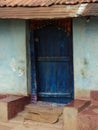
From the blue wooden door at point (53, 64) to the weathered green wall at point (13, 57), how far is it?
1.21 ft

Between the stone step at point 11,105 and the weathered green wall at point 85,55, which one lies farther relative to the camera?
the stone step at point 11,105

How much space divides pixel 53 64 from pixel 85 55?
1067 millimetres

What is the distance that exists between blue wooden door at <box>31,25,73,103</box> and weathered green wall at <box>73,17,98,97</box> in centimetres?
47

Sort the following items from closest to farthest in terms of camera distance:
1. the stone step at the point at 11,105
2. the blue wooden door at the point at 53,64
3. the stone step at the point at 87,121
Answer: the stone step at the point at 87,121
the stone step at the point at 11,105
the blue wooden door at the point at 53,64

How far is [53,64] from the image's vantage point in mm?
8906

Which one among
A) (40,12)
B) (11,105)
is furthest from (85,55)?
(11,105)

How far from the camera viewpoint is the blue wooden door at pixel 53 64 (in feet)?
28.7

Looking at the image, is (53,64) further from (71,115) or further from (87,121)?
(87,121)

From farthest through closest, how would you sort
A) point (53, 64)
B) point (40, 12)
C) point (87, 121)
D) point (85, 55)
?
point (53, 64) → point (85, 55) → point (40, 12) → point (87, 121)

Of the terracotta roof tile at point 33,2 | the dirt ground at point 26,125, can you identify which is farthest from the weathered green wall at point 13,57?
the dirt ground at point 26,125

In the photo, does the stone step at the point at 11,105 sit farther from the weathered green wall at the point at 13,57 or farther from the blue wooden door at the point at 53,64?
the blue wooden door at the point at 53,64

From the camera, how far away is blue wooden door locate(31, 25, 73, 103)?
8.75m

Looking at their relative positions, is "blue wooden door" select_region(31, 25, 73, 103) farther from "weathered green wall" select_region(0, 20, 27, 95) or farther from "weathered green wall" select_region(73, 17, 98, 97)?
"weathered green wall" select_region(73, 17, 98, 97)

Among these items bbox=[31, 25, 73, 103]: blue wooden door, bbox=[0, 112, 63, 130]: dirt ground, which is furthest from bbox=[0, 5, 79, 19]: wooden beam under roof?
bbox=[0, 112, 63, 130]: dirt ground
